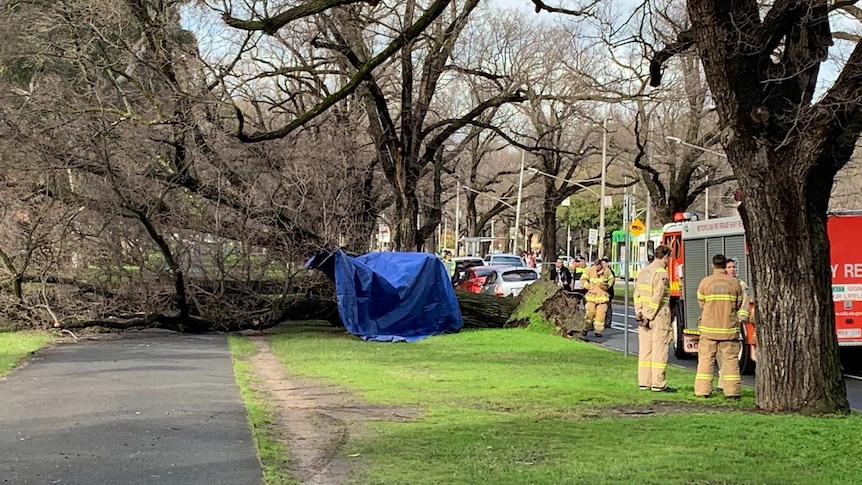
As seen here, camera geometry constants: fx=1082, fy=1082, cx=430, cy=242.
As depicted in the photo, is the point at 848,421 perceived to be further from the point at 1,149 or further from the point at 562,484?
the point at 1,149

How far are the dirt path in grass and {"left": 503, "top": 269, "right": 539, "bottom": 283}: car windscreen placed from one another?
15373 millimetres

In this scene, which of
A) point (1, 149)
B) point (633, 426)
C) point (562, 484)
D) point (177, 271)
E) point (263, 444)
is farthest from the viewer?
point (177, 271)

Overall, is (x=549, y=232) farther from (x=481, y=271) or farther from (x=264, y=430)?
(x=264, y=430)

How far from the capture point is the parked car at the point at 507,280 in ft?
99.8

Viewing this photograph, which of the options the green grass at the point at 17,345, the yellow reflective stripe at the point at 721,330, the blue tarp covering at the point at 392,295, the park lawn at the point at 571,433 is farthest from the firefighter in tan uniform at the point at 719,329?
the blue tarp covering at the point at 392,295

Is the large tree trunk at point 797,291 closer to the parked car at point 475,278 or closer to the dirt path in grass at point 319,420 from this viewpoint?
the dirt path in grass at point 319,420

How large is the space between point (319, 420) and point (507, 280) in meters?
20.1

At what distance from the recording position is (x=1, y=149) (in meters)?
20.3

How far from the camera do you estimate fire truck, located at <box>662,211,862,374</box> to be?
1609cm

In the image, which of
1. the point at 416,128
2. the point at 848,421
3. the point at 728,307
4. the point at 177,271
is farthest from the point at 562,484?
the point at 416,128

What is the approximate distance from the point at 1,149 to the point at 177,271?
4014 mm

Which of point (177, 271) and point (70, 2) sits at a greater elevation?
point (70, 2)

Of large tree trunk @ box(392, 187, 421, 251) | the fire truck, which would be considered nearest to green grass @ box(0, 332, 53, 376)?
large tree trunk @ box(392, 187, 421, 251)

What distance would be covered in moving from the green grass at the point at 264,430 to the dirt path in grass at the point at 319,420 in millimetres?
93
